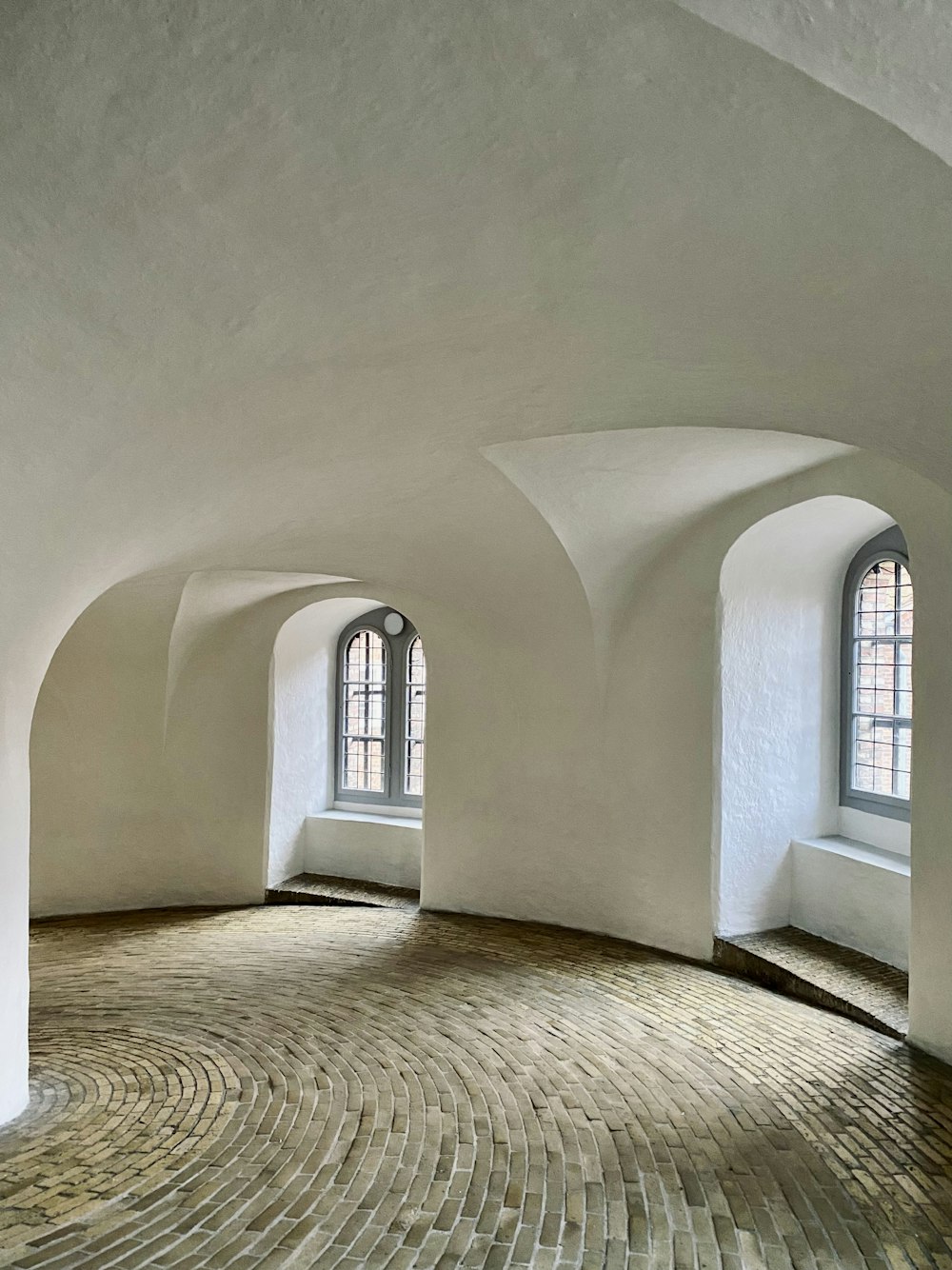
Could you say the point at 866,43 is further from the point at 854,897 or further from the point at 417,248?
the point at 854,897

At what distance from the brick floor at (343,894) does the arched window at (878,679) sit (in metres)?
4.83

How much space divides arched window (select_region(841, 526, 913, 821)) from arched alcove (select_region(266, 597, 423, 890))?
5078mm

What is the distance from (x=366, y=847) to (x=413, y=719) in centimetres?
169

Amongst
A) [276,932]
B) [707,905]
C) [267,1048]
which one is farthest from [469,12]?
[276,932]

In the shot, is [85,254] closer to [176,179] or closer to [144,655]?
[176,179]

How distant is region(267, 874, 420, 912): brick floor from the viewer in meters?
10.6

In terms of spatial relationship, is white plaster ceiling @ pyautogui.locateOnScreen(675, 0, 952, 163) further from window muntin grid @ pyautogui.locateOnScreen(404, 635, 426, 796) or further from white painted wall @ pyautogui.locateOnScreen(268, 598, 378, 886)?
window muntin grid @ pyautogui.locateOnScreen(404, 635, 426, 796)

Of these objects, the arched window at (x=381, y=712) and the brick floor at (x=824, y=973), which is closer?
the brick floor at (x=824, y=973)

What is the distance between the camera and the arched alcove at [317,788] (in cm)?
1123

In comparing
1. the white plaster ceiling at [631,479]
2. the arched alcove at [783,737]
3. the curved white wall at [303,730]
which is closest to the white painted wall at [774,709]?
the arched alcove at [783,737]

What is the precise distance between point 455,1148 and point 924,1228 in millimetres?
2155

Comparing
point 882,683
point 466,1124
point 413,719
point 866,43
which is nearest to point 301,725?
point 413,719

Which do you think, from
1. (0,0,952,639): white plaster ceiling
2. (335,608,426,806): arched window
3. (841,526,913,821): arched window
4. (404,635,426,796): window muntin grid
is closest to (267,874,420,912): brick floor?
(335,608,426,806): arched window

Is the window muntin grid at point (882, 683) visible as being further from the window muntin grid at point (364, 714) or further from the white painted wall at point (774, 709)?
the window muntin grid at point (364, 714)
